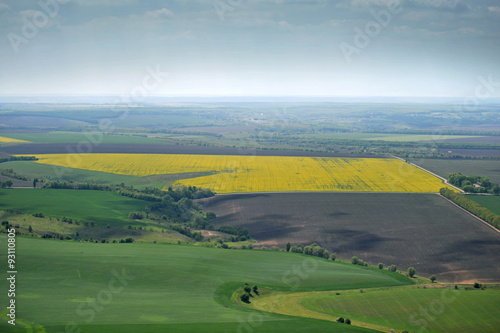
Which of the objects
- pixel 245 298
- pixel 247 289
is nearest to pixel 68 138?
pixel 247 289

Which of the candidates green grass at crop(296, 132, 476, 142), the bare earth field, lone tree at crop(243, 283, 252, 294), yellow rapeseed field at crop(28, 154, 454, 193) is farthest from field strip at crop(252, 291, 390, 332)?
green grass at crop(296, 132, 476, 142)

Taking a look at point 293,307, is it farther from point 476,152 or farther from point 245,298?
point 476,152

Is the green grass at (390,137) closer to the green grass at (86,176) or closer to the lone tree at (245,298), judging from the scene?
the green grass at (86,176)

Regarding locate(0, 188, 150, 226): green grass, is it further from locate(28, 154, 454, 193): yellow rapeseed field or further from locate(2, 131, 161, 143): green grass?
locate(2, 131, 161, 143): green grass

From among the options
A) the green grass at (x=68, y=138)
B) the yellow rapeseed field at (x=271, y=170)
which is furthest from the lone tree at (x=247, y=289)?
the green grass at (x=68, y=138)

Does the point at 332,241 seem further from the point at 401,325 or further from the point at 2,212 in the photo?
the point at 2,212

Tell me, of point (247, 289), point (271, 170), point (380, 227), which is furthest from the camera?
point (271, 170)

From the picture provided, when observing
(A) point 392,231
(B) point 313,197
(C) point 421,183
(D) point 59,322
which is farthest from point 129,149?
(D) point 59,322
